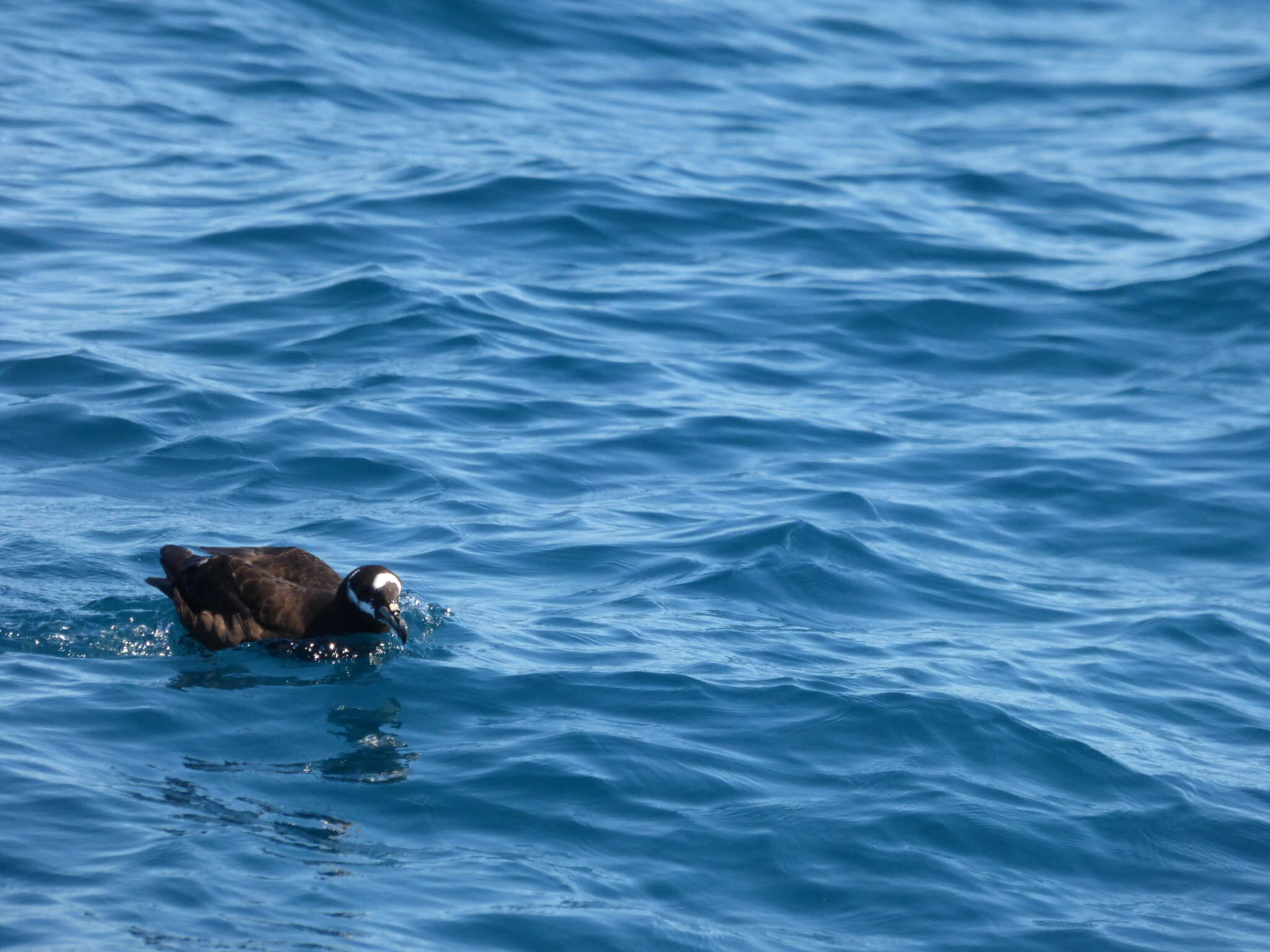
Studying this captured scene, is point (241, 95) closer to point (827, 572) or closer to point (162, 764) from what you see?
point (827, 572)

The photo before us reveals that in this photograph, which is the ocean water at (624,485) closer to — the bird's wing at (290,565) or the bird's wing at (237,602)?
the bird's wing at (237,602)

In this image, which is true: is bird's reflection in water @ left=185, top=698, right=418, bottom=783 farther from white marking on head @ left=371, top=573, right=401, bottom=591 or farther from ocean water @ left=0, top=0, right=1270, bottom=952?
white marking on head @ left=371, top=573, right=401, bottom=591

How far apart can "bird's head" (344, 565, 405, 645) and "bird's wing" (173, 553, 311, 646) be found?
0.60 m

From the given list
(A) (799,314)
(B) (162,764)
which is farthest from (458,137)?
(B) (162,764)

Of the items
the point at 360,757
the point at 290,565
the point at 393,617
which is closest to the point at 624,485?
the point at 290,565

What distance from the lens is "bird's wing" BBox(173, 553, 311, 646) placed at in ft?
31.9

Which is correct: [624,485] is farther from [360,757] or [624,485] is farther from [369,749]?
[360,757]

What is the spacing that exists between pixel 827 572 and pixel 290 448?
447 centimetres

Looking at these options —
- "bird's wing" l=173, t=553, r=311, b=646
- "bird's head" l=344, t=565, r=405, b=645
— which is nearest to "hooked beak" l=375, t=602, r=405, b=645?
"bird's head" l=344, t=565, r=405, b=645

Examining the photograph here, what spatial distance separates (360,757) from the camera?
27.4ft

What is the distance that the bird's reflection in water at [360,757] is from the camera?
26.5 feet

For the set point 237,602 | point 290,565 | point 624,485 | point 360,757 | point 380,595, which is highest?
point 624,485

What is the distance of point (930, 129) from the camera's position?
23.2 m

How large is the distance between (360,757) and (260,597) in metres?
1.93
